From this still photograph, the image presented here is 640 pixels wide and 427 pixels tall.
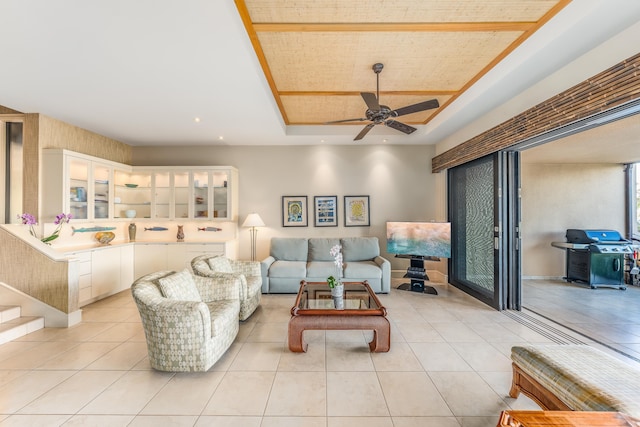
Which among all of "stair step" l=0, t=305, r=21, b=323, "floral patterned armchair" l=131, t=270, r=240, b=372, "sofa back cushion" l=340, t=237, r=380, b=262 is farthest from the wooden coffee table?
"stair step" l=0, t=305, r=21, b=323

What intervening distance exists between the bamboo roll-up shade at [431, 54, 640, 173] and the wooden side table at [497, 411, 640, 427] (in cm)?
213

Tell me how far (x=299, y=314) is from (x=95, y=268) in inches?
135

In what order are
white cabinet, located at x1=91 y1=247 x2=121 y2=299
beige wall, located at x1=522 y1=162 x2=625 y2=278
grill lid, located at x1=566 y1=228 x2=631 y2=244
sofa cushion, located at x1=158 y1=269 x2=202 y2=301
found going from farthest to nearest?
beige wall, located at x1=522 y1=162 x2=625 y2=278, grill lid, located at x1=566 y1=228 x2=631 y2=244, white cabinet, located at x1=91 y1=247 x2=121 y2=299, sofa cushion, located at x1=158 y1=269 x2=202 y2=301

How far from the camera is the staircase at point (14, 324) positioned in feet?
9.30

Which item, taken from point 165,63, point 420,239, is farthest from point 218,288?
point 420,239

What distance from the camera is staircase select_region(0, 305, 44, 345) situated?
9.30ft

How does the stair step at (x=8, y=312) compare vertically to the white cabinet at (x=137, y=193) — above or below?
below

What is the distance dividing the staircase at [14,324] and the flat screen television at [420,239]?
488 centimetres

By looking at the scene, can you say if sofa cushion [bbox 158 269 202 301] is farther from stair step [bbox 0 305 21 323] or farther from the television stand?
the television stand

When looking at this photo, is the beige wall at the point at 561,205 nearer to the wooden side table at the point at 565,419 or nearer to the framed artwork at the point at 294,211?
Answer: the framed artwork at the point at 294,211

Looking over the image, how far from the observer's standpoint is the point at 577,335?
115 inches

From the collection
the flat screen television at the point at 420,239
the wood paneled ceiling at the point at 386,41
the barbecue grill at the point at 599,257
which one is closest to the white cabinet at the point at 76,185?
the wood paneled ceiling at the point at 386,41

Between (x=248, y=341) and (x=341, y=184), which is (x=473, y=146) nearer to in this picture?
(x=341, y=184)

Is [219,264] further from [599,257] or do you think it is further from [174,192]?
[599,257]
